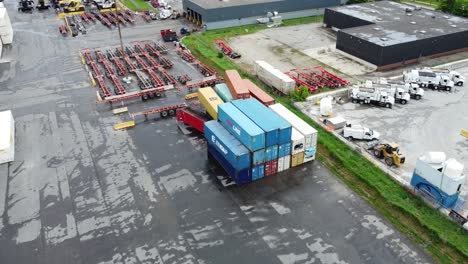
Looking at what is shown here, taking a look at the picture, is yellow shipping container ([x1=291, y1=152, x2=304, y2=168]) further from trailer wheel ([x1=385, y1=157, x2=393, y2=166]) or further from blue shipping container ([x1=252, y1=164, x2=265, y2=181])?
trailer wheel ([x1=385, y1=157, x2=393, y2=166])

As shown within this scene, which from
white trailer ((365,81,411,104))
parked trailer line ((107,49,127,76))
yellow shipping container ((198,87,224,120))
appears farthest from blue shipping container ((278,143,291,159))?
parked trailer line ((107,49,127,76))

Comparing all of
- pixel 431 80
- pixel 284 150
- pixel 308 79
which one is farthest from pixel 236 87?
pixel 431 80

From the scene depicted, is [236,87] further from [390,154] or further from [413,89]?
[413,89]

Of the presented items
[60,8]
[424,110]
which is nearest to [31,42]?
[60,8]

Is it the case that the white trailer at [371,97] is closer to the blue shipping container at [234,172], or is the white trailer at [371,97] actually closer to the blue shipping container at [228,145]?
the blue shipping container at [228,145]

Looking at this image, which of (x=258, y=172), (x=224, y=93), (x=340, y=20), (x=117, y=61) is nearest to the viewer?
(x=258, y=172)
